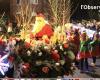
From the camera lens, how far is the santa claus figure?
4219 millimetres

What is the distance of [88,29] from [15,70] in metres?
0.92

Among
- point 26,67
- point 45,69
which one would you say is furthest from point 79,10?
point 26,67

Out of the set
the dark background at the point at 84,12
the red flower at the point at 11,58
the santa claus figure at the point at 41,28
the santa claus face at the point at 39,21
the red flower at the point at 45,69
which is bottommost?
the red flower at the point at 45,69

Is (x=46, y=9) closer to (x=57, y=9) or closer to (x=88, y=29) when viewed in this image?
(x=57, y=9)

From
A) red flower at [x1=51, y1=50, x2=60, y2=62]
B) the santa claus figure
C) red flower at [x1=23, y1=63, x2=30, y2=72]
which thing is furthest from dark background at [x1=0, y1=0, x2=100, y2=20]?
red flower at [x1=23, y1=63, x2=30, y2=72]

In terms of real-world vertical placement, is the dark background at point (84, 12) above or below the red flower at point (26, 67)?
above

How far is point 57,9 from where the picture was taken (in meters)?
4.25

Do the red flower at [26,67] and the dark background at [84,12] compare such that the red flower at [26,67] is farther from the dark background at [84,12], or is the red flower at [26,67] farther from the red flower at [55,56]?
the dark background at [84,12]

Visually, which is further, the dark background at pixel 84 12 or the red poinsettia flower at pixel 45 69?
the dark background at pixel 84 12

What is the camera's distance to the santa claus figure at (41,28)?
13.8 ft

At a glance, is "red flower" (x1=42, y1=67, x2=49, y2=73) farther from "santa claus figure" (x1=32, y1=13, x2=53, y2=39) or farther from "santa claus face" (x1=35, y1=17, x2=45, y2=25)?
"santa claus face" (x1=35, y1=17, x2=45, y2=25)

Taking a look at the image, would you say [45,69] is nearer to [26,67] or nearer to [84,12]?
[26,67]

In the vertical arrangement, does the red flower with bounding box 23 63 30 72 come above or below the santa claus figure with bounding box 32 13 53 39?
below

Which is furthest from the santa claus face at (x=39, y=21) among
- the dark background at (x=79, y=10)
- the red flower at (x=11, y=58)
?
the red flower at (x=11, y=58)
